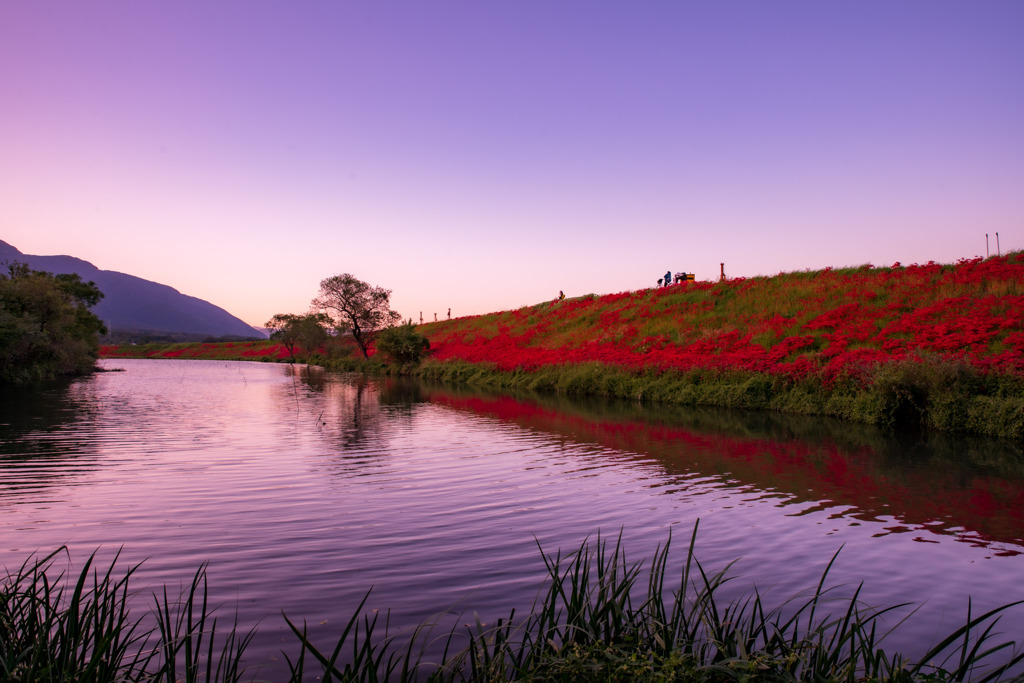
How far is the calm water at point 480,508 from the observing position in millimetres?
5676

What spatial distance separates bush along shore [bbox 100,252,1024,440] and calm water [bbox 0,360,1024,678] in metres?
1.92

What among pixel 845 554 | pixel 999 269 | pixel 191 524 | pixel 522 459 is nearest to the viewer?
pixel 845 554

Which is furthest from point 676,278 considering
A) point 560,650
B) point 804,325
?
point 560,650

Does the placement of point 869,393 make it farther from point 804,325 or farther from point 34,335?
point 34,335

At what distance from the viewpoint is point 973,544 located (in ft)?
23.2

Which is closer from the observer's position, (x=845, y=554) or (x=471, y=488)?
(x=845, y=554)

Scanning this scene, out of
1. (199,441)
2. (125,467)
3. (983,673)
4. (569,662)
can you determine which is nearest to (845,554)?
(983,673)

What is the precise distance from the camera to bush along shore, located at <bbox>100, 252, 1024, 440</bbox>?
16.3 meters

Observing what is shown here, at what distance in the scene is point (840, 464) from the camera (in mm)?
12039

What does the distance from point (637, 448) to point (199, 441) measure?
33.3ft

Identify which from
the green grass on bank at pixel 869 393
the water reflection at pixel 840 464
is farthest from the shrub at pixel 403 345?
the water reflection at pixel 840 464

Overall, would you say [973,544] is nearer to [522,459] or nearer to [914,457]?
[914,457]

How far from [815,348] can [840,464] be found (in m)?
12.7

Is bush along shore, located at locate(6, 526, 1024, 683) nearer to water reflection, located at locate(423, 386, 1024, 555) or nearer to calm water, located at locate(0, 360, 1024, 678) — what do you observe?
calm water, located at locate(0, 360, 1024, 678)
